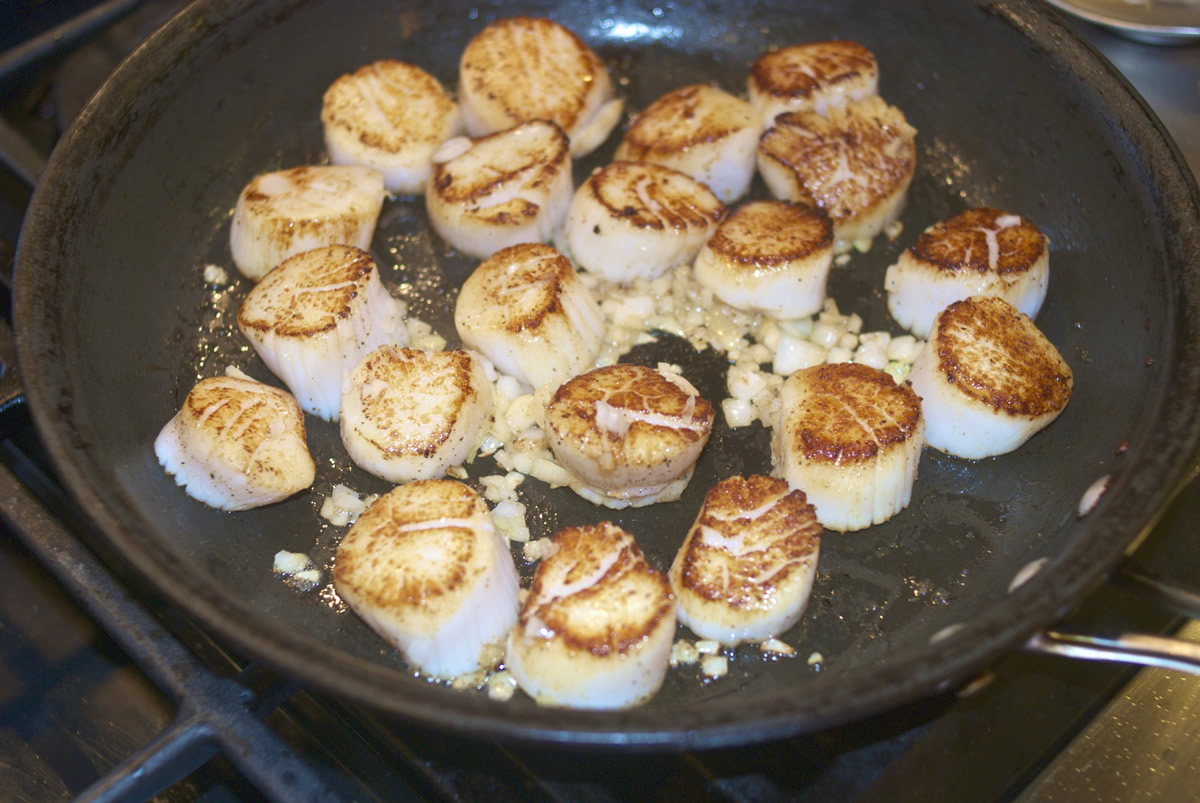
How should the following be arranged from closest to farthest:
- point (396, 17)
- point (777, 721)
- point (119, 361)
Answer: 1. point (777, 721)
2. point (119, 361)
3. point (396, 17)

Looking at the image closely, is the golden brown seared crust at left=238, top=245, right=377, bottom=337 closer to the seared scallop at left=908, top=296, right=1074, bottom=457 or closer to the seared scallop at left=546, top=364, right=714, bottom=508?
the seared scallop at left=546, top=364, right=714, bottom=508

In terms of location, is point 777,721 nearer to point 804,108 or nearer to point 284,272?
point 284,272

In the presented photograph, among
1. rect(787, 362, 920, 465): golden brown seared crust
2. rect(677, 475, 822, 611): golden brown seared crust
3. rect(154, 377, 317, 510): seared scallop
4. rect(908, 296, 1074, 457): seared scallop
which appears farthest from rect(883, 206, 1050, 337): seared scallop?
rect(154, 377, 317, 510): seared scallop

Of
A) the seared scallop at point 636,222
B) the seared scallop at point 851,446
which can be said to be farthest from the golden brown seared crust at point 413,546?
the seared scallop at point 636,222

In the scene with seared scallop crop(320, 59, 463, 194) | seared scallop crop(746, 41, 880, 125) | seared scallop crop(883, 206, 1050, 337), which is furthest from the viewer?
seared scallop crop(746, 41, 880, 125)

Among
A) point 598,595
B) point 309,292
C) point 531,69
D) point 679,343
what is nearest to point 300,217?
point 309,292

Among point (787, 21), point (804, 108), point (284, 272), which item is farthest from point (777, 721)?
point (787, 21)
